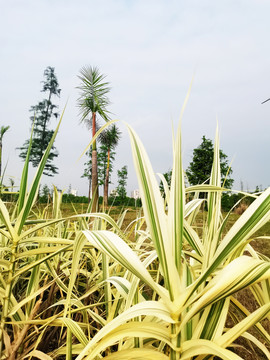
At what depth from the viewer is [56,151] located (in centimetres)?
2627

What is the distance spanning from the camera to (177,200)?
47 cm

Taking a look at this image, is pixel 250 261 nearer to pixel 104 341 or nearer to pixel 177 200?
pixel 177 200

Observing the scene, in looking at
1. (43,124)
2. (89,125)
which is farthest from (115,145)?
(43,124)

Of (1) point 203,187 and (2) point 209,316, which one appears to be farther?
(1) point 203,187

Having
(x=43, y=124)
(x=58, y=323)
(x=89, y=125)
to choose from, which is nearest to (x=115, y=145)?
(x=89, y=125)

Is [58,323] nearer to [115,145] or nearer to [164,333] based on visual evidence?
[164,333]

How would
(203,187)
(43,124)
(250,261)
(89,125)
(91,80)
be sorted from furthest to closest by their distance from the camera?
(43,124) → (89,125) → (91,80) → (203,187) → (250,261)

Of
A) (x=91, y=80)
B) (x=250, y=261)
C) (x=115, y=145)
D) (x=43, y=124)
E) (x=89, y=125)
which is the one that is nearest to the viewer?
(x=250, y=261)

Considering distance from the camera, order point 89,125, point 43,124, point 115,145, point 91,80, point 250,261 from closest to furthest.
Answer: point 250,261, point 91,80, point 89,125, point 115,145, point 43,124

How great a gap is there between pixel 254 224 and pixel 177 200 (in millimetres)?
133

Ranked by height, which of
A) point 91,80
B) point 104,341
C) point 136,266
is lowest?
point 104,341

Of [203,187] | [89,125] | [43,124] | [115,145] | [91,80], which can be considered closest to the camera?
[203,187]

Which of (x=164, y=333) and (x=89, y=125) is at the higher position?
(x=89, y=125)

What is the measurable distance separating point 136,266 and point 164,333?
124 millimetres
